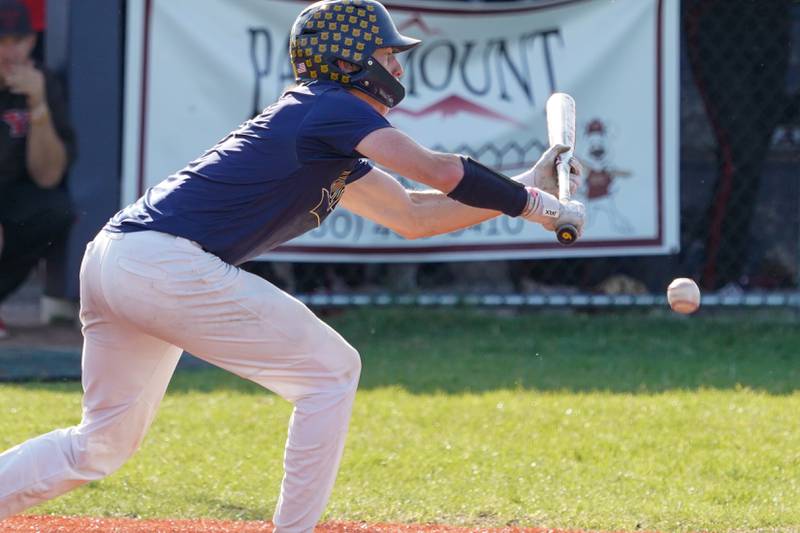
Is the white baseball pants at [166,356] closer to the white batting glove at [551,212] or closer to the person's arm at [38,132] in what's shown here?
the white batting glove at [551,212]

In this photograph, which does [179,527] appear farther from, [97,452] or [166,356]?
[166,356]

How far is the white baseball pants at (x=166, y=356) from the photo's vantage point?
12.2 feet

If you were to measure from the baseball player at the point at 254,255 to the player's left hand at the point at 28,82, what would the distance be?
14.8 feet

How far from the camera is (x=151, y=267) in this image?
3709mm

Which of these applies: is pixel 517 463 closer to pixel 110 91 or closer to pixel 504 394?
pixel 504 394

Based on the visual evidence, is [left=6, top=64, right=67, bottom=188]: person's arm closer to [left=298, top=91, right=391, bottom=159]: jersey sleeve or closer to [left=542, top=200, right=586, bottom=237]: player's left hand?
[left=298, top=91, right=391, bottom=159]: jersey sleeve

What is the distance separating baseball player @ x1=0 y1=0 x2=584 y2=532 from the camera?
3.71 meters

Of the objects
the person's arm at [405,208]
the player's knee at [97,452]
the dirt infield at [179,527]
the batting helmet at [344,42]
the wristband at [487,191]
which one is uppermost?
the batting helmet at [344,42]

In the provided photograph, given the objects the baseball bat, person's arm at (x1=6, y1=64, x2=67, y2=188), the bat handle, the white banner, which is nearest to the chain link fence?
the white banner

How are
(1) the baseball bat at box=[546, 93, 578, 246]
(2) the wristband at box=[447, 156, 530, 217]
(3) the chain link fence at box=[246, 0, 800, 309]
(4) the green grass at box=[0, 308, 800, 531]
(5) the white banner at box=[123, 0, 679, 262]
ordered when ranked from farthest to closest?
1. (3) the chain link fence at box=[246, 0, 800, 309]
2. (5) the white banner at box=[123, 0, 679, 262]
3. (4) the green grass at box=[0, 308, 800, 531]
4. (1) the baseball bat at box=[546, 93, 578, 246]
5. (2) the wristband at box=[447, 156, 530, 217]

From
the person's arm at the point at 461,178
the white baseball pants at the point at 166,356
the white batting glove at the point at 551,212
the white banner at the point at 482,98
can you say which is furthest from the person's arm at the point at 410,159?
the white banner at the point at 482,98

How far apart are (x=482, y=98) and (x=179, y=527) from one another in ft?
15.6

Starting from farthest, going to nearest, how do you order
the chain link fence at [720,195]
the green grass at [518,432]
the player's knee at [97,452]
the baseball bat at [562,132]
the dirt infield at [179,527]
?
the chain link fence at [720,195], the green grass at [518,432], the dirt infield at [179,527], the baseball bat at [562,132], the player's knee at [97,452]

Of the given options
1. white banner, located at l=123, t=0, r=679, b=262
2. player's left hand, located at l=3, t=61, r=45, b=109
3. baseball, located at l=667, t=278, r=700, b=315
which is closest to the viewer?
baseball, located at l=667, t=278, r=700, b=315
